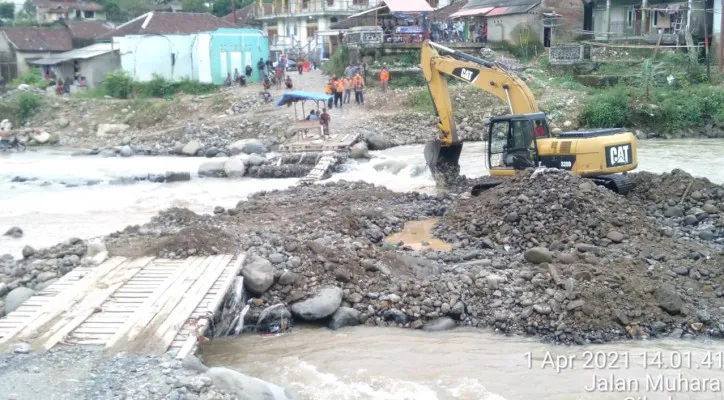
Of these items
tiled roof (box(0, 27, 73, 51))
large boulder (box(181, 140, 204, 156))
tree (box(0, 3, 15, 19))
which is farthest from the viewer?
tree (box(0, 3, 15, 19))

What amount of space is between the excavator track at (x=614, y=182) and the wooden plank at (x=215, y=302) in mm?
7391

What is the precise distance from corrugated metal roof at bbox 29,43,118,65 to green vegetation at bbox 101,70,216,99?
4485 mm

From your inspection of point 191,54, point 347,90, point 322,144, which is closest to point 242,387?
point 322,144

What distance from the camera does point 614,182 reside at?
14867mm

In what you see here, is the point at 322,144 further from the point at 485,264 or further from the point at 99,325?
the point at 99,325

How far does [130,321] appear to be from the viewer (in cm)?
883

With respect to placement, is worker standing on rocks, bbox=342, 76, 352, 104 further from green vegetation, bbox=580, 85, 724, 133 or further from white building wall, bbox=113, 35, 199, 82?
white building wall, bbox=113, 35, 199, 82

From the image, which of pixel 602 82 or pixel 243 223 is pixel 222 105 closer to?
pixel 602 82

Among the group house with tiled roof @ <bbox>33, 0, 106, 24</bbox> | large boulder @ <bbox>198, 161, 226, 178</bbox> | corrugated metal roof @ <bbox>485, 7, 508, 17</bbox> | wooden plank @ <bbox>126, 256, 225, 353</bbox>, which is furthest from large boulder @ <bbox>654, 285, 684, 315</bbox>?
house with tiled roof @ <bbox>33, 0, 106, 24</bbox>

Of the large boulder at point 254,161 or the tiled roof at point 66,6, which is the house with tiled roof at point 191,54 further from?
the tiled roof at point 66,6

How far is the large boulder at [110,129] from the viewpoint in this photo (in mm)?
33812

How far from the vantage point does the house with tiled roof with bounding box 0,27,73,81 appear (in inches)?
1890

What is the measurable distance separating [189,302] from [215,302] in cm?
31

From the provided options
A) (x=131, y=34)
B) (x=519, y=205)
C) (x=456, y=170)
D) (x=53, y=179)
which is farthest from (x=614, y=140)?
(x=131, y=34)
